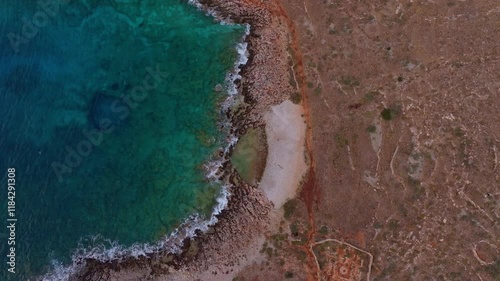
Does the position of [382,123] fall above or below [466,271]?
above

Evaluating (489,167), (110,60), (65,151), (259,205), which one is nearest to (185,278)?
(259,205)

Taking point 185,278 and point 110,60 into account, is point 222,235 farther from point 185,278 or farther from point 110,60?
point 110,60

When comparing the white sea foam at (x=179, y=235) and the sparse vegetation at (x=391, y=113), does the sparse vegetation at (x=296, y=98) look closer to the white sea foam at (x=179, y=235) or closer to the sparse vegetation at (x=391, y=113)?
the white sea foam at (x=179, y=235)

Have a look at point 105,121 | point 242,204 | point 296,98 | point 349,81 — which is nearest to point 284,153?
point 296,98

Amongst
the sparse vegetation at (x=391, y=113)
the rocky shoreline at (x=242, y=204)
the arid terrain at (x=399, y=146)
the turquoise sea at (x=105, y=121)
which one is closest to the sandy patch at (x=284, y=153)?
the rocky shoreline at (x=242, y=204)

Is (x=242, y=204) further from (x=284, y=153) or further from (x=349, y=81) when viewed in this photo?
(x=349, y=81)
